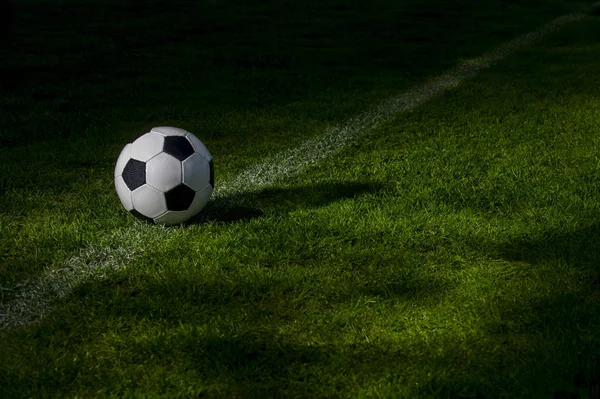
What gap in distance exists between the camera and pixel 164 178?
350 cm

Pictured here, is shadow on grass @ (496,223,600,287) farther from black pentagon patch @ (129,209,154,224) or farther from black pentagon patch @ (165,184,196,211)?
black pentagon patch @ (129,209,154,224)

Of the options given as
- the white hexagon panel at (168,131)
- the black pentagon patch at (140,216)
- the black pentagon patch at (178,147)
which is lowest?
the black pentagon patch at (140,216)

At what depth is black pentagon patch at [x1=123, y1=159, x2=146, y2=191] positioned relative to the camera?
352 centimetres

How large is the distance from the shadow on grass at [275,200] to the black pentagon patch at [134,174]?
37cm

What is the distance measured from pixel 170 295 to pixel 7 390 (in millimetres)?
788

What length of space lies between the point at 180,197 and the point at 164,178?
13 centimetres

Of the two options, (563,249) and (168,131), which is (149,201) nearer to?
(168,131)

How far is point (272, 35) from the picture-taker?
37.6 ft

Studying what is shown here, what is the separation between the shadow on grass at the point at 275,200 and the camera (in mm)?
3806

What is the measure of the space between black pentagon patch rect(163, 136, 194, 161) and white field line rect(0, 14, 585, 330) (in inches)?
15.7

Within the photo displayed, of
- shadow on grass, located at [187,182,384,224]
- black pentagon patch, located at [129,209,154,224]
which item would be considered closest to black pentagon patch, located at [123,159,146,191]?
black pentagon patch, located at [129,209,154,224]

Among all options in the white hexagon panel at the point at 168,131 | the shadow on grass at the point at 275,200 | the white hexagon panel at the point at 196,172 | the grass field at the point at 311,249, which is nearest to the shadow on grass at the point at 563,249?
the grass field at the point at 311,249

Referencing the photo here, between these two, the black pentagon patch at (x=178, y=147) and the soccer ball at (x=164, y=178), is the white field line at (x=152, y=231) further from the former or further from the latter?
the black pentagon patch at (x=178, y=147)

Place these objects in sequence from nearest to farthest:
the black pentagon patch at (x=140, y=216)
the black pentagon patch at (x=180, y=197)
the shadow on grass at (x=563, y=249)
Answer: the shadow on grass at (x=563, y=249) → the black pentagon patch at (x=180, y=197) → the black pentagon patch at (x=140, y=216)
